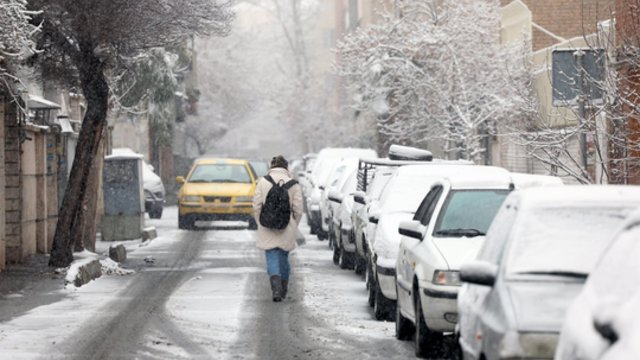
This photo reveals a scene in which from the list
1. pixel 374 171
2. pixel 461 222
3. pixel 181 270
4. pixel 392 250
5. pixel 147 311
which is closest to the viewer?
pixel 461 222

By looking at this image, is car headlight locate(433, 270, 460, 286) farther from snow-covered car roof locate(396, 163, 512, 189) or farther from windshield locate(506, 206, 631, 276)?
windshield locate(506, 206, 631, 276)

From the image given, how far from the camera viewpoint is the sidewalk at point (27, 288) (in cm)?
1784

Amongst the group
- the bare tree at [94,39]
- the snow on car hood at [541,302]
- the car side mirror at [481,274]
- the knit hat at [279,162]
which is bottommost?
the snow on car hood at [541,302]

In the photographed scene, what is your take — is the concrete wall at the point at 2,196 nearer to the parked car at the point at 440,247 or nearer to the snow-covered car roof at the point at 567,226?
the parked car at the point at 440,247

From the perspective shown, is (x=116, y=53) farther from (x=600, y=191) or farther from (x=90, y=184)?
(x=600, y=191)

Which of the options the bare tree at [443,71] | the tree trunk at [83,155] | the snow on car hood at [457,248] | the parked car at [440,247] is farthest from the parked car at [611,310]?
the bare tree at [443,71]

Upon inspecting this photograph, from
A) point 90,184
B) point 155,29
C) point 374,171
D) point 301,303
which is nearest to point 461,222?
point 301,303

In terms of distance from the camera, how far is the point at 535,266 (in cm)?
830

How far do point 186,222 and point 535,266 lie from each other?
29.1 meters

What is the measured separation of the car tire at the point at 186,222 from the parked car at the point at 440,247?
873 inches

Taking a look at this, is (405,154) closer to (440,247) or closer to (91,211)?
(91,211)

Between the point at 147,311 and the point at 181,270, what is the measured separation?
658 cm

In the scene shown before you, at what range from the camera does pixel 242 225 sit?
3966 centimetres

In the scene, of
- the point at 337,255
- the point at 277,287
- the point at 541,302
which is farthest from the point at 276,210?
the point at 541,302
